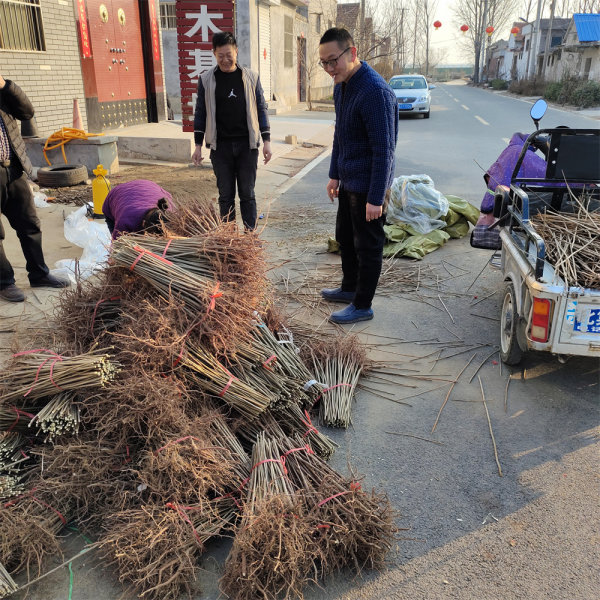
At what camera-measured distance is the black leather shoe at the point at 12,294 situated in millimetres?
4902

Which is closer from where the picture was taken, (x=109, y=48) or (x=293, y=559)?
(x=293, y=559)

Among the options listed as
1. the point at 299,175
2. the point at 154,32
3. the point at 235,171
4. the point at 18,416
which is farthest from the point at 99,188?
the point at 154,32

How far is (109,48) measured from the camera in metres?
12.8

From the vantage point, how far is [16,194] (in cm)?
489

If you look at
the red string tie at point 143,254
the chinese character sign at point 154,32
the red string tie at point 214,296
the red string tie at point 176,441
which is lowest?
the red string tie at point 176,441

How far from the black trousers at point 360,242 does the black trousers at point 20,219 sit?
9.26 ft

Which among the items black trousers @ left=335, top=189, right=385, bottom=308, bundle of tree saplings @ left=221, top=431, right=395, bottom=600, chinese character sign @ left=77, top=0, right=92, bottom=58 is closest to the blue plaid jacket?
black trousers @ left=335, top=189, right=385, bottom=308

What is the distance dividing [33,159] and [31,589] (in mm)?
9373

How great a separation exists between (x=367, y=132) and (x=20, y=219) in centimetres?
322

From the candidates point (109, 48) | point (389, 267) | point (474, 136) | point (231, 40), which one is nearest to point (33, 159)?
point (109, 48)

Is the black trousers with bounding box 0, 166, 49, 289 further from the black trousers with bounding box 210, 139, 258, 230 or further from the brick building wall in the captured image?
the brick building wall

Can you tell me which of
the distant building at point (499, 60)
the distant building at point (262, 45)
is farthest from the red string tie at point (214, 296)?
the distant building at point (499, 60)

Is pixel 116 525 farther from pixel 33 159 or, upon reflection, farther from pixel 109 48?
pixel 109 48

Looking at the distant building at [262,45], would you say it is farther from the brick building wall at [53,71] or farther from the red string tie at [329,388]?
the red string tie at [329,388]
